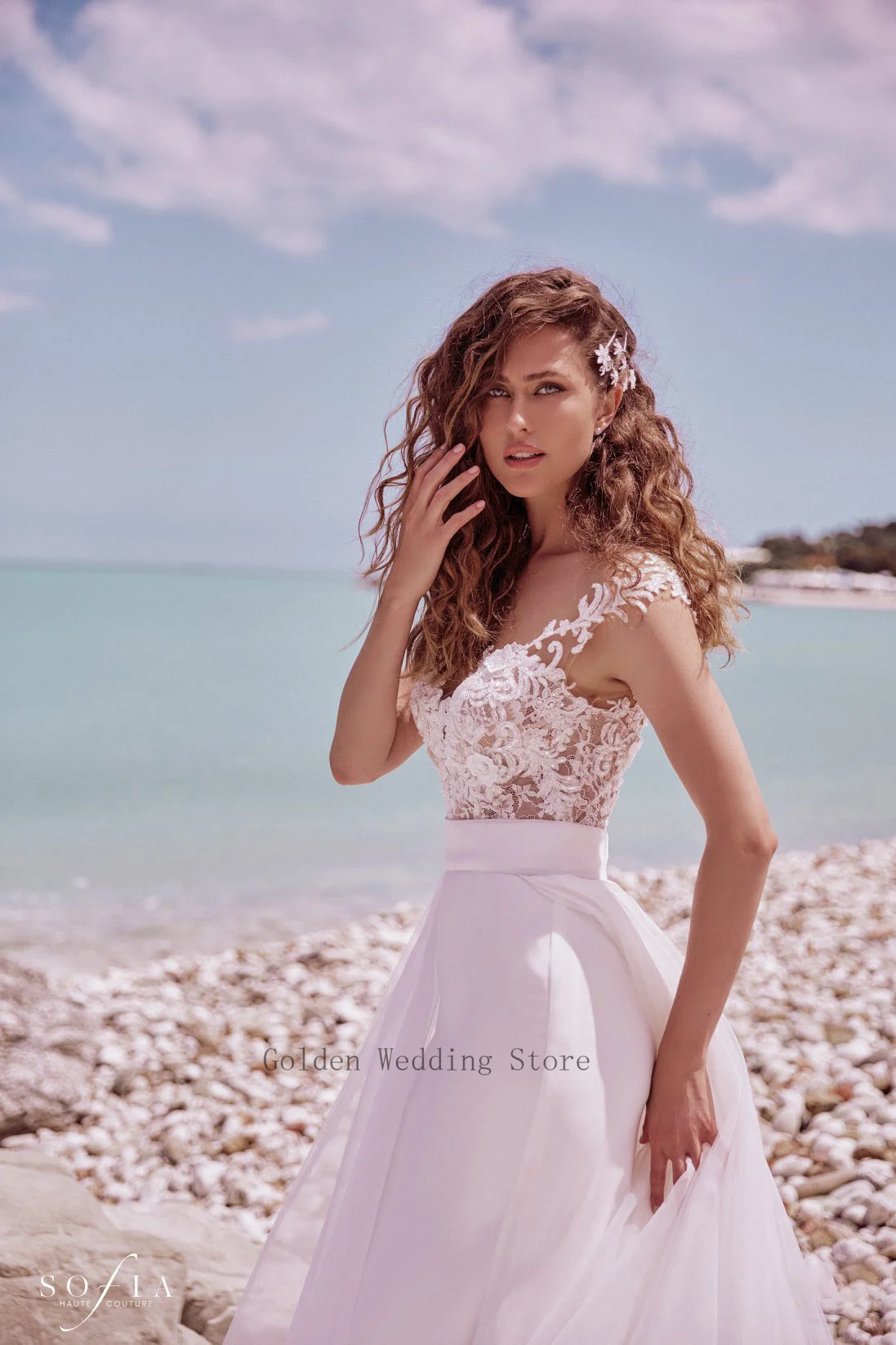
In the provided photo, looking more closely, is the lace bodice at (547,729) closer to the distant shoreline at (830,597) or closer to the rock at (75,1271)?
the rock at (75,1271)

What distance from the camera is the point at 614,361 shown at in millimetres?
2252

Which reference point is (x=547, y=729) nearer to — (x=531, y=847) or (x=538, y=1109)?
(x=531, y=847)

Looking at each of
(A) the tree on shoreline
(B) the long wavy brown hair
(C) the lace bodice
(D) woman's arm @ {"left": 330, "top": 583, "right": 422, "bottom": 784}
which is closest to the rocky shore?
(D) woman's arm @ {"left": 330, "top": 583, "right": 422, "bottom": 784}

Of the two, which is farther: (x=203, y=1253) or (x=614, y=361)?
(x=203, y=1253)

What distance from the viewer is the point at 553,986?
1.87 metres

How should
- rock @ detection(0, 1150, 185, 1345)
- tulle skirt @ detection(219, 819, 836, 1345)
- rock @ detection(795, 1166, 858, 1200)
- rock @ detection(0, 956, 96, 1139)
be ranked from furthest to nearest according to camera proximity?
rock @ detection(0, 956, 96, 1139), rock @ detection(795, 1166, 858, 1200), rock @ detection(0, 1150, 185, 1345), tulle skirt @ detection(219, 819, 836, 1345)

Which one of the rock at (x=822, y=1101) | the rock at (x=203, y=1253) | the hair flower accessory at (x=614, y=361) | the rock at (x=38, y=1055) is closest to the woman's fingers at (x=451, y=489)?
the hair flower accessory at (x=614, y=361)

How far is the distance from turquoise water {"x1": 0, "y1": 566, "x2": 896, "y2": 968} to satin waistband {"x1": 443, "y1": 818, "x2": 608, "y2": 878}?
528mm

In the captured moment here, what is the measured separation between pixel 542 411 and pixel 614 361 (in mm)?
211

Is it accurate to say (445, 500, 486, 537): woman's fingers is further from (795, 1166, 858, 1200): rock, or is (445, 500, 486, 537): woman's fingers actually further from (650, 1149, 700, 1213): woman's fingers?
(795, 1166, 858, 1200): rock

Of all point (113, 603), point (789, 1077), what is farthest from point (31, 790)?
point (113, 603)

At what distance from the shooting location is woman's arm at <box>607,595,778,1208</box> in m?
1.76

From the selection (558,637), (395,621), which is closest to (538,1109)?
(558,637)

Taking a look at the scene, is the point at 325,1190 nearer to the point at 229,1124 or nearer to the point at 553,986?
the point at 553,986
